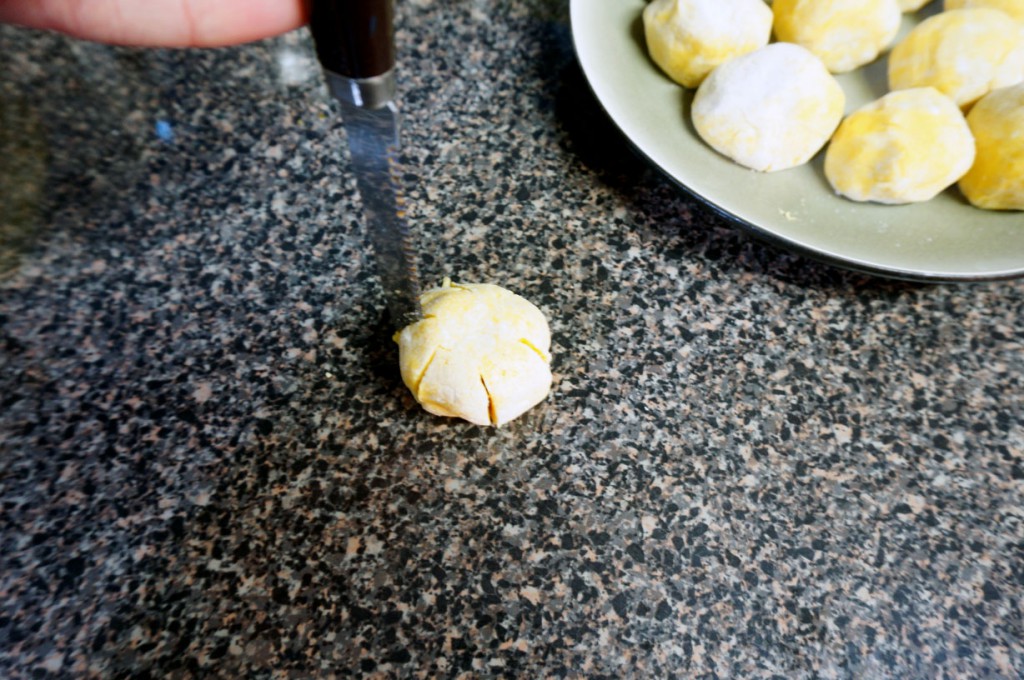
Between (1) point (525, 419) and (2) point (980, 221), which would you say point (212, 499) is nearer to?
(1) point (525, 419)

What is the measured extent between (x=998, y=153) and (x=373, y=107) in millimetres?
715

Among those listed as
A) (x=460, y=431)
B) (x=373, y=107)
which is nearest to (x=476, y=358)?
(x=460, y=431)

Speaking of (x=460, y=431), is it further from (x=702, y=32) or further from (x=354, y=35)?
(x=702, y=32)

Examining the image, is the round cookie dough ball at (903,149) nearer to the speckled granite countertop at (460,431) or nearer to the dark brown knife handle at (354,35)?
the speckled granite countertop at (460,431)

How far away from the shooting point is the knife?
1.44 feet

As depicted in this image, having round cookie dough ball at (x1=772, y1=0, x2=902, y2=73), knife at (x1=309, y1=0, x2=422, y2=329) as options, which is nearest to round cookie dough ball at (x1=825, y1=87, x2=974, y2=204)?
round cookie dough ball at (x1=772, y1=0, x2=902, y2=73)

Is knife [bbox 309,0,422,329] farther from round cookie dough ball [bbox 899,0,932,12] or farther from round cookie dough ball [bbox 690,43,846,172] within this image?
round cookie dough ball [bbox 899,0,932,12]

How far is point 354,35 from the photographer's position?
0.44m

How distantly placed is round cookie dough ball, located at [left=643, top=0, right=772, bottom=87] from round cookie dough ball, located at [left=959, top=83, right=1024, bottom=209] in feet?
0.90

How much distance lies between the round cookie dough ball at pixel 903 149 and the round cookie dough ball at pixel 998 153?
19mm

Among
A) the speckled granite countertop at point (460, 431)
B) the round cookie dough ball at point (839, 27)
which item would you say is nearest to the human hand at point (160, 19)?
the speckled granite countertop at point (460, 431)

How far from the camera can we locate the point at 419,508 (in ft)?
2.17

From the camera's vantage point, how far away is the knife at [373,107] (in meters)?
0.44

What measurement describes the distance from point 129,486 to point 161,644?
0.51ft
